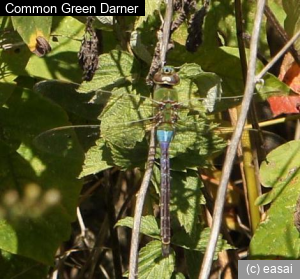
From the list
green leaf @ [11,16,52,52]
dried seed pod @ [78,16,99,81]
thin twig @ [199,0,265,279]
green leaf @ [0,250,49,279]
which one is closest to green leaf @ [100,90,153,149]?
dried seed pod @ [78,16,99,81]

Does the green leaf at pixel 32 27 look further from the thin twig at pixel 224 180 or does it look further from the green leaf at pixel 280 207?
the green leaf at pixel 280 207

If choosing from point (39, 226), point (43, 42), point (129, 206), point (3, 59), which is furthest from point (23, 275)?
point (43, 42)

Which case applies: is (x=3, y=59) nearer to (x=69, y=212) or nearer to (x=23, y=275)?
(x=69, y=212)

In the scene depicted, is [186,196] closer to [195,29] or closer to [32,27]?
[195,29]

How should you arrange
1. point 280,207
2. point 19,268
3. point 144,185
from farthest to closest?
point 19,268 → point 280,207 → point 144,185

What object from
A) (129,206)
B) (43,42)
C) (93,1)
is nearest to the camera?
(43,42)

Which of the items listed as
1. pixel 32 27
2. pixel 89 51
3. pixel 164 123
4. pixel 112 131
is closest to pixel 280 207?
pixel 164 123
